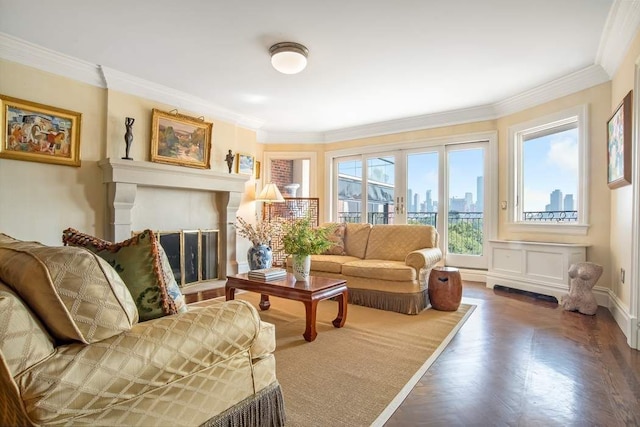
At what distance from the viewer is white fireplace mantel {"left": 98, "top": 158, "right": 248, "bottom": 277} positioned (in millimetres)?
3707

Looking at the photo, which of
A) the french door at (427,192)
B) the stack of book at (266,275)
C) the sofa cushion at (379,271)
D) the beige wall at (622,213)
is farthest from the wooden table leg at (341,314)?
the french door at (427,192)

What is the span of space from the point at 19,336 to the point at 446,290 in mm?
3383

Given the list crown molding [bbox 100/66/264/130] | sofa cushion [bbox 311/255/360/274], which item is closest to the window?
sofa cushion [bbox 311/255/360/274]

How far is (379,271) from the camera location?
3.54 m

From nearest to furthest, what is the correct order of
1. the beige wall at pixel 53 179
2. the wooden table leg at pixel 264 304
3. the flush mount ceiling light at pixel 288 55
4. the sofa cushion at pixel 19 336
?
the sofa cushion at pixel 19 336, the flush mount ceiling light at pixel 288 55, the beige wall at pixel 53 179, the wooden table leg at pixel 264 304

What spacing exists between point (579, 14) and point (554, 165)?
2065 millimetres

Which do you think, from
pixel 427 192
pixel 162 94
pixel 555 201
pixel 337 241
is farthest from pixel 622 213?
pixel 162 94

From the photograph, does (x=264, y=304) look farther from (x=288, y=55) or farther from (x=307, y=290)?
(x=288, y=55)

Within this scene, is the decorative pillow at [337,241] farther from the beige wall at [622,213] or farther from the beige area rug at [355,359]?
the beige wall at [622,213]

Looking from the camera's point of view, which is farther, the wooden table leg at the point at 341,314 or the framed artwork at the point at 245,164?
the framed artwork at the point at 245,164

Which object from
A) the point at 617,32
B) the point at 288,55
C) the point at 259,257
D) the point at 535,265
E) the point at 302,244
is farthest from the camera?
the point at 535,265

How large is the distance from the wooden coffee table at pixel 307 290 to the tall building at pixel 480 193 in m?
3.03

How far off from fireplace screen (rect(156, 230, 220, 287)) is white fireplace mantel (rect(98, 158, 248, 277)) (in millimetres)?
157

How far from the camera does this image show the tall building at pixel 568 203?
158 inches
